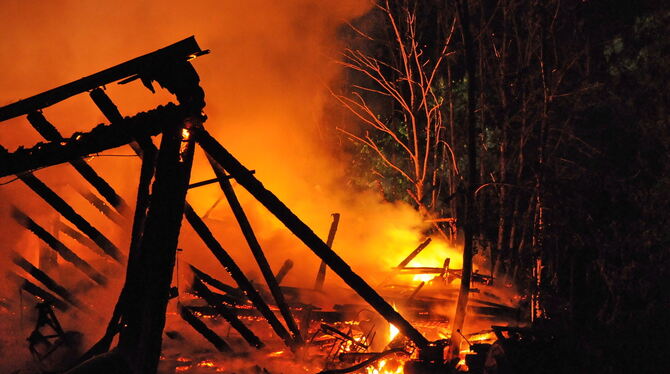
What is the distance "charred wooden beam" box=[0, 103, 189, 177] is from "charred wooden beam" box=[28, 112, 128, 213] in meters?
0.31

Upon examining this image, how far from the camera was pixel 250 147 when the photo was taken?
70.2 ft

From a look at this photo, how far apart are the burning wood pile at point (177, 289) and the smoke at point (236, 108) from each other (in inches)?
60.8

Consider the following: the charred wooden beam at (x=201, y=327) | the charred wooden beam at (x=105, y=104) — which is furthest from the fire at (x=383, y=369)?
the charred wooden beam at (x=105, y=104)

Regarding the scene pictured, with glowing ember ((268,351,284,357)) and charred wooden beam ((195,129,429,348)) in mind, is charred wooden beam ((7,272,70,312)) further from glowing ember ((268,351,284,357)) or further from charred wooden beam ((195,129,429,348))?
charred wooden beam ((195,129,429,348))

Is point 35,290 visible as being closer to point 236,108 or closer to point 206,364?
point 206,364

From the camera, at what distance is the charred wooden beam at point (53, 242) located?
782cm

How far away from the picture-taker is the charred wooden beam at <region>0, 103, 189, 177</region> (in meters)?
5.07

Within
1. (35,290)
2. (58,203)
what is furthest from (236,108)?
(58,203)

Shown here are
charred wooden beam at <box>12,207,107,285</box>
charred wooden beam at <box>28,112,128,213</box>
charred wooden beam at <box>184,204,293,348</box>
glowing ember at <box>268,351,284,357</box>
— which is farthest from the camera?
glowing ember at <box>268,351,284,357</box>

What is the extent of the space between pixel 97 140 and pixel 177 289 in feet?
7.39

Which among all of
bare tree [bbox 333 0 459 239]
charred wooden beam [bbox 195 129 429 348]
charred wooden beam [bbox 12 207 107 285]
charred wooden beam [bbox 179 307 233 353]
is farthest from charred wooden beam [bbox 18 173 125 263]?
bare tree [bbox 333 0 459 239]

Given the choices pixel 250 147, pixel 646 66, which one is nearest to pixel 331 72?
pixel 250 147

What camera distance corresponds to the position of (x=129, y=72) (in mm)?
4992

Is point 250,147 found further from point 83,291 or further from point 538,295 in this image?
point 538,295
